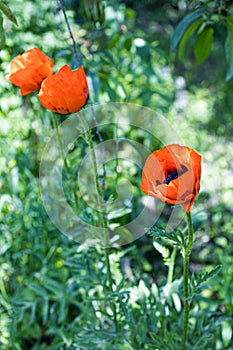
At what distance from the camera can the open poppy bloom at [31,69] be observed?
Result: 0.93 meters

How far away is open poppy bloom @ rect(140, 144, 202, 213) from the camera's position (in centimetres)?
69

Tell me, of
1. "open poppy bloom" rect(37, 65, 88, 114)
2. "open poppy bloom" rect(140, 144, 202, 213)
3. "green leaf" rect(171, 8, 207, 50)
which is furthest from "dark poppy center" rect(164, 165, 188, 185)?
"green leaf" rect(171, 8, 207, 50)

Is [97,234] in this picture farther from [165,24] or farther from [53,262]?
[165,24]

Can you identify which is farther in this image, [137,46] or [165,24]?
[165,24]

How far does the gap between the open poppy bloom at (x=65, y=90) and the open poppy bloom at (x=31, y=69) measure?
0.13 metres

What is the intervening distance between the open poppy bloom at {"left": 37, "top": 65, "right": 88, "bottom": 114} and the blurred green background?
0.25 meters

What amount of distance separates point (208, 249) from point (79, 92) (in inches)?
38.5

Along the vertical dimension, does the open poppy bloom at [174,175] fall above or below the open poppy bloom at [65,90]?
below

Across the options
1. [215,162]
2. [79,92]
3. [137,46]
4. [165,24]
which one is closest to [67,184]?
[79,92]

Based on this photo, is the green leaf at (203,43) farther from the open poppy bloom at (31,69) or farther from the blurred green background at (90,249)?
the open poppy bloom at (31,69)

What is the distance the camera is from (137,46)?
142 centimetres

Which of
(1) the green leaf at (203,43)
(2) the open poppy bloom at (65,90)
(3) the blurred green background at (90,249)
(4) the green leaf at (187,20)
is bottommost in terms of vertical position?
(3) the blurred green background at (90,249)

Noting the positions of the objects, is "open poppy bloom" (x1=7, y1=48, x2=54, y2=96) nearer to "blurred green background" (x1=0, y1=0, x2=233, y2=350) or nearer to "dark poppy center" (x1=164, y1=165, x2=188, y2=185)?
"blurred green background" (x1=0, y1=0, x2=233, y2=350)

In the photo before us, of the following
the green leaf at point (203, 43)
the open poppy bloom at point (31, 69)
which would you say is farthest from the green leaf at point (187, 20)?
the open poppy bloom at point (31, 69)
